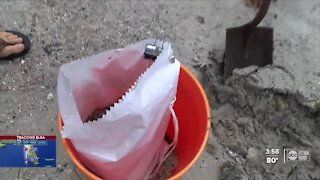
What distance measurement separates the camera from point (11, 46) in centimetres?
155

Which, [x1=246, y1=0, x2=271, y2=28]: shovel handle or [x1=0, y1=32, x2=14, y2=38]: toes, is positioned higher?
[x1=246, y1=0, x2=271, y2=28]: shovel handle

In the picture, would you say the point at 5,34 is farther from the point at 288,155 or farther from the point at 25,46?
the point at 288,155

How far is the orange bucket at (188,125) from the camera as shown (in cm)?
112

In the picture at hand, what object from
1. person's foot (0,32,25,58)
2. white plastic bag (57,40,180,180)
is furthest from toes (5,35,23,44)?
white plastic bag (57,40,180,180)

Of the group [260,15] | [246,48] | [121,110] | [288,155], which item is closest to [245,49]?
[246,48]

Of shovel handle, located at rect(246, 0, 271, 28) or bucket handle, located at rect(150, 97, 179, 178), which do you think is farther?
shovel handle, located at rect(246, 0, 271, 28)

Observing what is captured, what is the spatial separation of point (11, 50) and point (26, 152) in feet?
1.18

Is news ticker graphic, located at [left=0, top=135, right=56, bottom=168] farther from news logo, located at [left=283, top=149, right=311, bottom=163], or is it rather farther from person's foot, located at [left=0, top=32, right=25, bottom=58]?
news logo, located at [left=283, top=149, right=311, bottom=163]

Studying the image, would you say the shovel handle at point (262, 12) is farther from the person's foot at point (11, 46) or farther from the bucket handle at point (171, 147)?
the person's foot at point (11, 46)

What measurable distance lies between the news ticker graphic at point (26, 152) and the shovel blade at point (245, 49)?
62 centimetres

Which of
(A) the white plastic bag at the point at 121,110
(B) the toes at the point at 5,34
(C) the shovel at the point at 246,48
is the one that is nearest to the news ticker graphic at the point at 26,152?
(A) the white plastic bag at the point at 121,110

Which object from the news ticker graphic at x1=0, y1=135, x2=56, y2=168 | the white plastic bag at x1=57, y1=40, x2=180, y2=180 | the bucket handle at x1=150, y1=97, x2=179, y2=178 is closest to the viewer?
the white plastic bag at x1=57, y1=40, x2=180, y2=180

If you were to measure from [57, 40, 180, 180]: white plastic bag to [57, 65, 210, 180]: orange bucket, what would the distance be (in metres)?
0.06

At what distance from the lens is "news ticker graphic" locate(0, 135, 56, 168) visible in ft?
4.62
